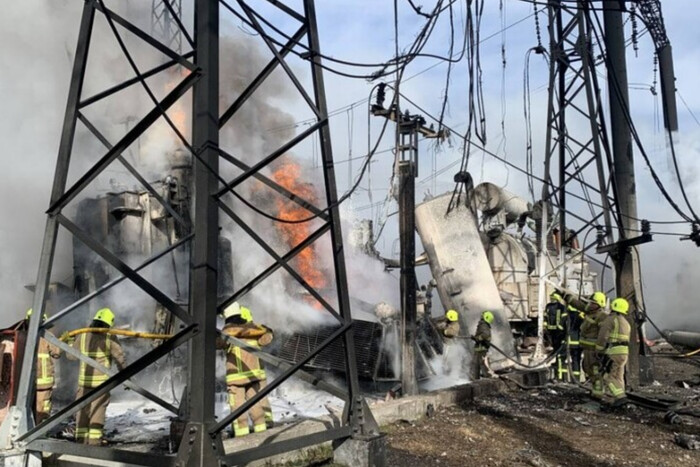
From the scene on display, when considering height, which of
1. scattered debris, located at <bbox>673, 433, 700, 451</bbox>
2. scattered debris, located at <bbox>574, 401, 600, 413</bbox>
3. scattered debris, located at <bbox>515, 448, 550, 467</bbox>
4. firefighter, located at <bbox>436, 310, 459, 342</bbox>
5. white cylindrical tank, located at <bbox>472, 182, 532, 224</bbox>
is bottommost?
scattered debris, located at <bbox>574, 401, 600, 413</bbox>

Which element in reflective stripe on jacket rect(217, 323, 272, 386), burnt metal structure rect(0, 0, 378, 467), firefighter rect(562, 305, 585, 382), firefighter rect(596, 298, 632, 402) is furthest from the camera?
firefighter rect(562, 305, 585, 382)

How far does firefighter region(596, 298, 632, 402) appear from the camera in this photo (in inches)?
381

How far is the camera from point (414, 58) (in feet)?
22.4

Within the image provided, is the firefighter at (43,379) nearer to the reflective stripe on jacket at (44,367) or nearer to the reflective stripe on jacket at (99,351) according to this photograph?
the reflective stripe on jacket at (44,367)

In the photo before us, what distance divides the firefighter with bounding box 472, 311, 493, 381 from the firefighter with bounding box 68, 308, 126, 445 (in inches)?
284

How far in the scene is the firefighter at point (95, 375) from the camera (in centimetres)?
680

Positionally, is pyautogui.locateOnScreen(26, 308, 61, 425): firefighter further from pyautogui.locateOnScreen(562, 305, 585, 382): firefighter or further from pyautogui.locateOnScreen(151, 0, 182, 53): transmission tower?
pyautogui.locateOnScreen(151, 0, 182, 53): transmission tower

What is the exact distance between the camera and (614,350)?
982cm

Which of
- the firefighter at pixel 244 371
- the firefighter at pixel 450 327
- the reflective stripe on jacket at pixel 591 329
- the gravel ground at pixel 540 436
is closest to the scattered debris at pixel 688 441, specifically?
the gravel ground at pixel 540 436

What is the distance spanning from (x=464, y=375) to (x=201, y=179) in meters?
9.45

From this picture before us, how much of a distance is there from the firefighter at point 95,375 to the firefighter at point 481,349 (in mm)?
7212

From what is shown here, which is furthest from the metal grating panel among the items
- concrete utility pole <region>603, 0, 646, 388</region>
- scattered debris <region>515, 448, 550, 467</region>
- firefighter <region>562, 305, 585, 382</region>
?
concrete utility pole <region>603, 0, 646, 388</region>

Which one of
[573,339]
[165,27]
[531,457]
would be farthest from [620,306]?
[165,27]

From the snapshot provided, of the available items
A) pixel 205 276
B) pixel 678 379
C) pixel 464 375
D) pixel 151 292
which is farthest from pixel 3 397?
pixel 678 379
